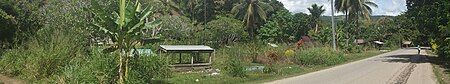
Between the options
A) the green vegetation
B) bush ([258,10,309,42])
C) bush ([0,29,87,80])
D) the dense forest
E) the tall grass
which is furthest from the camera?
bush ([258,10,309,42])

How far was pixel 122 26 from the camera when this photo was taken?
12.2m

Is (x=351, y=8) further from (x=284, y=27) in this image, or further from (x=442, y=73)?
(x=442, y=73)

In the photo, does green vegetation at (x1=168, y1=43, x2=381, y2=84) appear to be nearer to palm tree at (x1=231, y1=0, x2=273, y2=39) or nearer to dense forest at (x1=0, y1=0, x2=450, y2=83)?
dense forest at (x1=0, y1=0, x2=450, y2=83)

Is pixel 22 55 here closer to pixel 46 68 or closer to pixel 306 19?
pixel 46 68

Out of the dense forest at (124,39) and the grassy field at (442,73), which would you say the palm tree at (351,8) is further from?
the grassy field at (442,73)

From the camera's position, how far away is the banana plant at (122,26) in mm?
12141

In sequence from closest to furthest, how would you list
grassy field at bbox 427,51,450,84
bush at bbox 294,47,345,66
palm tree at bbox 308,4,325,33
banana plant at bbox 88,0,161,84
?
banana plant at bbox 88,0,161,84 < grassy field at bbox 427,51,450,84 < bush at bbox 294,47,345,66 < palm tree at bbox 308,4,325,33

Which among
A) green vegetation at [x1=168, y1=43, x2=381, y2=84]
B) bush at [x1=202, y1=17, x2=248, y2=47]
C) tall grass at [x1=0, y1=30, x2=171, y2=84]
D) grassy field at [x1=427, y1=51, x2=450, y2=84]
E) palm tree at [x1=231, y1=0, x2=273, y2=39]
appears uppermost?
palm tree at [x1=231, y1=0, x2=273, y2=39]

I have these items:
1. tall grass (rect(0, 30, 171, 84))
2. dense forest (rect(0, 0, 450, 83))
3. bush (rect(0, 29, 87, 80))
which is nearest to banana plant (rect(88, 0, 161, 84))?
dense forest (rect(0, 0, 450, 83))

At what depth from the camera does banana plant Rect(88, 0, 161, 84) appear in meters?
12.1

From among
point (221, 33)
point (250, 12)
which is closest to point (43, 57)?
point (221, 33)

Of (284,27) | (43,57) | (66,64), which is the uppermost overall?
(284,27)

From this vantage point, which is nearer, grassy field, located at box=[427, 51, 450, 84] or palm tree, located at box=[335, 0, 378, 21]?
grassy field, located at box=[427, 51, 450, 84]

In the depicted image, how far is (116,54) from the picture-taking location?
44.3 ft
